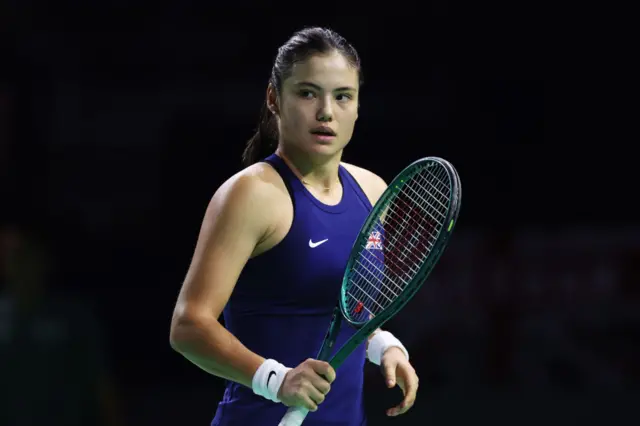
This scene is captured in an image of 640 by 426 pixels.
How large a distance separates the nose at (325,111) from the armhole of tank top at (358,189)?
25 centimetres

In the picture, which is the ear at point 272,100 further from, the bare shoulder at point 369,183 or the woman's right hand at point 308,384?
the woman's right hand at point 308,384

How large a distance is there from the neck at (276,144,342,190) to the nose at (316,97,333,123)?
4.2 inches

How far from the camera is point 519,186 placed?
6.22 meters

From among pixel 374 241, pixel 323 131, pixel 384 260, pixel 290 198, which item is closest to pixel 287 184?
pixel 290 198

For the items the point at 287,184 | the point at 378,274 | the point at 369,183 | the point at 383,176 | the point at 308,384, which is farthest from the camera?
the point at 383,176

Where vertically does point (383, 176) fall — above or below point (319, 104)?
below

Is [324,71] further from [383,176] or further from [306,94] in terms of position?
[383,176]

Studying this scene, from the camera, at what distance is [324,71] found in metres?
2.55

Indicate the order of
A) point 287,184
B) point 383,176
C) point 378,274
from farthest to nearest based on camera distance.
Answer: point 383,176 → point 378,274 → point 287,184

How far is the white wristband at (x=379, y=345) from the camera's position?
2.71 m

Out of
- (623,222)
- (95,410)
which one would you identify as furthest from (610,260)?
(95,410)

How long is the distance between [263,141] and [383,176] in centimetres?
337

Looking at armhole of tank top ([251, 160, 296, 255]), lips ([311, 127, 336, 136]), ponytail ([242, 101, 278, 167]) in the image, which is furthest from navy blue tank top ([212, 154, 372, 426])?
ponytail ([242, 101, 278, 167])

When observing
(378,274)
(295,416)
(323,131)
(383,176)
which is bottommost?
(383,176)
